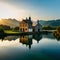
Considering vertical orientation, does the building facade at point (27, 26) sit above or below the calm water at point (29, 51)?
above

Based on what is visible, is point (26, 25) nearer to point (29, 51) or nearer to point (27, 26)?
point (27, 26)

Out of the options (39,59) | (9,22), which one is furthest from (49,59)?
(9,22)

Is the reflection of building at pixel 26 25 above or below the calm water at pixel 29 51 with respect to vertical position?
above

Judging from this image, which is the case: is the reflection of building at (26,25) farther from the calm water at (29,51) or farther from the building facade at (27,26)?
the calm water at (29,51)

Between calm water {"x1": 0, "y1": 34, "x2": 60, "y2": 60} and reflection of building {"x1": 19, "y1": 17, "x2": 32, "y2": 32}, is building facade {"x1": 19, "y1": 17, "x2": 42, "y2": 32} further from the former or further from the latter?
calm water {"x1": 0, "y1": 34, "x2": 60, "y2": 60}

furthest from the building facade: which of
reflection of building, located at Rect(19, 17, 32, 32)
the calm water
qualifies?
the calm water

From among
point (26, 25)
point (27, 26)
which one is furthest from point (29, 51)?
point (26, 25)

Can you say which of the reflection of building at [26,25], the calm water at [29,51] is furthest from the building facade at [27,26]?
the calm water at [29,51]

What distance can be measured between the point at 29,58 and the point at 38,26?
29395 millimetres

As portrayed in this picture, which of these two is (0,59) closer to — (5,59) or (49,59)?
(5,59)

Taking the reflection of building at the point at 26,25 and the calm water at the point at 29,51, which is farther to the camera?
the reflection of building at the point at 26,25

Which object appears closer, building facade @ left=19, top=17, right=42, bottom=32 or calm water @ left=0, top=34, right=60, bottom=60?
calm water @ left=0, top=34, right=60, bottom=60

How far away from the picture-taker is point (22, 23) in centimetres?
3756

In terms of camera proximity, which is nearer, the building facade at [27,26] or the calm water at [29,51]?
the calm water at [29,51]
